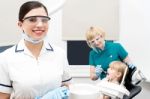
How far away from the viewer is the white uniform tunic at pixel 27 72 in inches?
60.1

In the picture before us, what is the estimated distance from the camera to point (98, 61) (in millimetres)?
2607

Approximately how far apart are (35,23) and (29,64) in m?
0.24

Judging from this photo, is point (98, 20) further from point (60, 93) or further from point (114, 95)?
point (60, 93)

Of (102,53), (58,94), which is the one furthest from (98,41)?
(58,94)

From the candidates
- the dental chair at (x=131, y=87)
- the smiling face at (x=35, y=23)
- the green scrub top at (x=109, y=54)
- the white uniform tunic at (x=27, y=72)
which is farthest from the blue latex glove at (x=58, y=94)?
the green scrub top at (x=109, y=54)

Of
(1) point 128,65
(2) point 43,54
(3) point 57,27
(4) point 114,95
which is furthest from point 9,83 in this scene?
(3) point 57,27

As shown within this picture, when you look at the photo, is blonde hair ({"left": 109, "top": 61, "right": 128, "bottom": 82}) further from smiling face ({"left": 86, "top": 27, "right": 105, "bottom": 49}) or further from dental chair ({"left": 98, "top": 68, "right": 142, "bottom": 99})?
smiling face ({"left": 86, "top": 27, "right": 105, "bottom": 49})

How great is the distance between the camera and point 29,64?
→ 5.14 ft

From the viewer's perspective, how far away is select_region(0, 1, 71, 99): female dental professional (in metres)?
1.53

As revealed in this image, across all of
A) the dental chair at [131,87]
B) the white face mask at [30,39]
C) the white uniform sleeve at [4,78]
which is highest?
the white face mask at [30,39]

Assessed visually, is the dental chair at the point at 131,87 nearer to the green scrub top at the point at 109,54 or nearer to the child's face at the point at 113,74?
the child's face at the point at 113,74

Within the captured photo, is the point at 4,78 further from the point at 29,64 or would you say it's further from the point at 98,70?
the point at 98,70

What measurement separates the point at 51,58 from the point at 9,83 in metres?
0.29

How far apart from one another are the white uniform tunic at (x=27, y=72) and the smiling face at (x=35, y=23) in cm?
11
